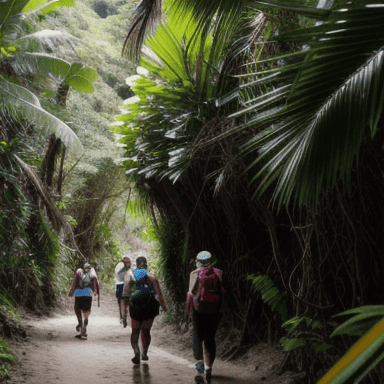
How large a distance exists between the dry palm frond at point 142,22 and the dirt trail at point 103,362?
4.32 m

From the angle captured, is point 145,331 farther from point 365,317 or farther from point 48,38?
point 48,38

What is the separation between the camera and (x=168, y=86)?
8820 mm

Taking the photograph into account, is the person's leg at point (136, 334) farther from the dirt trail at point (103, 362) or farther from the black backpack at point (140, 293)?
the black backpack at point (140, 293)

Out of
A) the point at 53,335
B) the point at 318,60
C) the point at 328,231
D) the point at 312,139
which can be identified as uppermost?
the point at 318,60

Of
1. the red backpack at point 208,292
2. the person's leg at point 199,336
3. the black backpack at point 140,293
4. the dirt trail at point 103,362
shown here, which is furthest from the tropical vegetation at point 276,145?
the black backpack at point 140,293

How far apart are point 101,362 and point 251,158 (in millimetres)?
3998

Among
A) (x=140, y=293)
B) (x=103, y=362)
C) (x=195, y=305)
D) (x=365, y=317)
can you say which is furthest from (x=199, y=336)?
(x=365, y=317)

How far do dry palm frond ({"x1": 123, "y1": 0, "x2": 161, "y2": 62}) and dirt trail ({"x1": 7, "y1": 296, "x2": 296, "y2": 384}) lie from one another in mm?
4316

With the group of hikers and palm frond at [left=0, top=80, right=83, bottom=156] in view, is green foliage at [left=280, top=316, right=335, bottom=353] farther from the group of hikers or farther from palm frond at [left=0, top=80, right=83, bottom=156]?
palm frond at [left=0, top=80, right=83, bottom=156]

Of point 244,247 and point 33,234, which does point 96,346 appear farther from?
point 33,234

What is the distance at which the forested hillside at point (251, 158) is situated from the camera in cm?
234

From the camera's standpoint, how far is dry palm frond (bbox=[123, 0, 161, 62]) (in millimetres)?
4398

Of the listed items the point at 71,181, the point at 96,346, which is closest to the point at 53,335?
the point at 96,346

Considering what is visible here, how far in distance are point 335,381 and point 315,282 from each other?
5.52m
